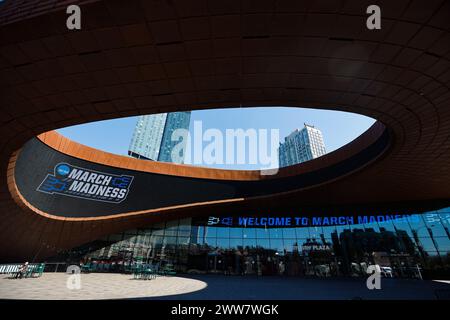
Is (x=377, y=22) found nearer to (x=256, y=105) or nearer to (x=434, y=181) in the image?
(x=256, y=105)

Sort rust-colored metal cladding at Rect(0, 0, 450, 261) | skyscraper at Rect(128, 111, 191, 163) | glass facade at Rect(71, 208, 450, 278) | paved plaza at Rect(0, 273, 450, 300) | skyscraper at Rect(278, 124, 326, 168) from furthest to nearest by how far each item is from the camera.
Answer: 1. skyscraper at Rect(128, 111, 191, 163)
2. skyscraper at Rect(278, 124, 326, 168)
3. glass facade at Rect(71, 208, 450, 278)
4. paved plaza at Rect(0, 273, 450, 300)
5. rust-colored metal cladding at Rect(0, 0, 450, 261)

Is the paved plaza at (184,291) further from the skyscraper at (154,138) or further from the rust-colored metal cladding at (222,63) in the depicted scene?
the skyscraper at (154,138)

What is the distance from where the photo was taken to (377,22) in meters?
5.82

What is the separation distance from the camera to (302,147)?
109375 millimetres

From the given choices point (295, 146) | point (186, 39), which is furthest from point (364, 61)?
point (295, 146)

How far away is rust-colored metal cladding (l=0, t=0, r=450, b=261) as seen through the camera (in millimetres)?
5641

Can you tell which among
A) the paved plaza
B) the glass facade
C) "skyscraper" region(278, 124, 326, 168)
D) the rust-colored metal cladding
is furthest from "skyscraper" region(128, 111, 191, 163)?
the rust-colored metal cladding

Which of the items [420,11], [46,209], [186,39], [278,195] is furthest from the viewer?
[278,195]

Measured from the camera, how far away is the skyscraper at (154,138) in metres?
145

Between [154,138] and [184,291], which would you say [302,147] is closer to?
[154,138]

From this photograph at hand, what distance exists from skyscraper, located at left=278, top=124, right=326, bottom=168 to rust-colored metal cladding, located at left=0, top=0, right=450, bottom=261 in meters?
95.6

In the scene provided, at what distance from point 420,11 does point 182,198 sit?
2131cm

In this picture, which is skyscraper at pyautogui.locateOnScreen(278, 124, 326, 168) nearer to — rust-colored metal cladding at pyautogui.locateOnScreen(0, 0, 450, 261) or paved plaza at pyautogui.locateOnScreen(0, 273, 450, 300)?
paved plaza at pyautogui.locateOnScreen(0, 273, 450, 300)

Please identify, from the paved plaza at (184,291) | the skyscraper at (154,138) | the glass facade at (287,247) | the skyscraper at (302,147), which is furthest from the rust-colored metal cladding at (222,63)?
the skyscraper at (154,138)
